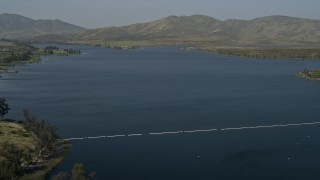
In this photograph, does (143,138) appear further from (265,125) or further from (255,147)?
(265,125)

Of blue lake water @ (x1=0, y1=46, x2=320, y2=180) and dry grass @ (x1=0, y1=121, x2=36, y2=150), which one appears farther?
dry grass @ (x1=0, y1=121, x2=36, y2=150)

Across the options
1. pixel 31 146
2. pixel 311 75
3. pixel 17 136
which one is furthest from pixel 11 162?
pixel 311 75

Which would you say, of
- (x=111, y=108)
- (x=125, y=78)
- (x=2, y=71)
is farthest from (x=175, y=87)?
(x=2, y=71)

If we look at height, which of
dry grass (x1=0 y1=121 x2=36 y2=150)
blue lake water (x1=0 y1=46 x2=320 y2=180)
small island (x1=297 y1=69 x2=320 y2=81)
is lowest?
blue lake water (x1=0 y1=46 x2=320 y2=180)

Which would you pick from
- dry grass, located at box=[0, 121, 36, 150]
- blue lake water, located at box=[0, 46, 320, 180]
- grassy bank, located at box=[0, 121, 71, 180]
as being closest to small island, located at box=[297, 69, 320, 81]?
blue lake water, located at box=[0, 46, 320, 180]

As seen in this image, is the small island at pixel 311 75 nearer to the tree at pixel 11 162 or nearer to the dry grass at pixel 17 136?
the dry grass at pixel 17 136

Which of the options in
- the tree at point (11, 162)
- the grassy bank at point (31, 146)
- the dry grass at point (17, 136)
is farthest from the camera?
the dry grass at point (17, 136)

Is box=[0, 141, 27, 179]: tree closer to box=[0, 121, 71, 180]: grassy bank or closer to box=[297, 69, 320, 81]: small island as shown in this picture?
box=[0, 121, 71, 180]: grassy bank

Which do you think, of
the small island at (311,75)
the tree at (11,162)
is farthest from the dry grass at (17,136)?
the small island at (311,75)

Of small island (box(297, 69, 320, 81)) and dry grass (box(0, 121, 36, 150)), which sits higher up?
small island (box(297, 69, 320, 81))
